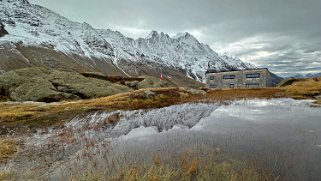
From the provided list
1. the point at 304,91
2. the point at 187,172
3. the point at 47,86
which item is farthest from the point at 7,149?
the point at 304,91

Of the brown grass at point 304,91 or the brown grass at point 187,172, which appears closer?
the brown grass at point 187,172

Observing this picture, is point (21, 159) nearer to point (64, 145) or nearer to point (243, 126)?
point (64, 145)

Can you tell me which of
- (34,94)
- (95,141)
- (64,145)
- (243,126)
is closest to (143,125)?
(95,141)

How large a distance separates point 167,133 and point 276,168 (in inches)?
353

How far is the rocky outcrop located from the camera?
5112 cm

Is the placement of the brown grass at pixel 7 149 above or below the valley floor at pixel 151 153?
below

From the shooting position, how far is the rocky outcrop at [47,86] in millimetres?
51125

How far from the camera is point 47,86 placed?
178 feet

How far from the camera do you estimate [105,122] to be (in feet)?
76.4

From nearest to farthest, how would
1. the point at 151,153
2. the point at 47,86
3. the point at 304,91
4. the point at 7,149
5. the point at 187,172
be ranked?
the point at 187,172 < the point at 151,153 < the point at 7,149 < the point at 47,86 < the point at 304,91

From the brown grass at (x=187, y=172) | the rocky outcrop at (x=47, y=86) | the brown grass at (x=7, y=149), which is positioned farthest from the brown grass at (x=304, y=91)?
the brown grass at (x=7, y=149)

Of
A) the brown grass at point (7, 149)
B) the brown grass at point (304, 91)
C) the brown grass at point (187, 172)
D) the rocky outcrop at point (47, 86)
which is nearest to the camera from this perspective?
the brown grass at point (187, 172)

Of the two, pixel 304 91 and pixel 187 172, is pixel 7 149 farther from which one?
pixel 304 91

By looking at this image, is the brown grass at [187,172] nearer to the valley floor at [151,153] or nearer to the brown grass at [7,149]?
the valley floor at [151,153]
